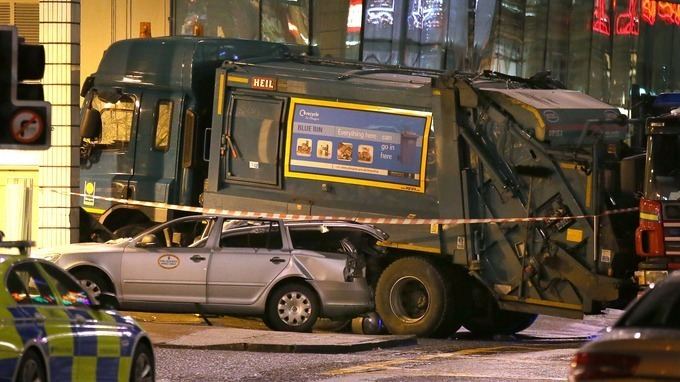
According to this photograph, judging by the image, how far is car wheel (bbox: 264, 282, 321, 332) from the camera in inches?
744

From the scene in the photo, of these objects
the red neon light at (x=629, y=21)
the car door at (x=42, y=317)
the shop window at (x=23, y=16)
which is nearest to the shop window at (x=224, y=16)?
the shop window at (x=23, y=16)

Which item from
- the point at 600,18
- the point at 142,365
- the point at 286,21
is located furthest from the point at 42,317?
the point at 600,18

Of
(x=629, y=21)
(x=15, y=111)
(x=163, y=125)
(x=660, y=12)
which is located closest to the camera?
(x=15, y=111)

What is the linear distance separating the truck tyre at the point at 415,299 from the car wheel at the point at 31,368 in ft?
29.8

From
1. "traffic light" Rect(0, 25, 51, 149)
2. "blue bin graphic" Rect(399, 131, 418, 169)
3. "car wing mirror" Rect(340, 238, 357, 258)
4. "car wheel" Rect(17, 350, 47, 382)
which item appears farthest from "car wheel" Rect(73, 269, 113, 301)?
"car wheel" Rect(17, 350, 47, 382)

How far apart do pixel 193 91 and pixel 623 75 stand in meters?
22.2

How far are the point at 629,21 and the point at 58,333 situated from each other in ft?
103

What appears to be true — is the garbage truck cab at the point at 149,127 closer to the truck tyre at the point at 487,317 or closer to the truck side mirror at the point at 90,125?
the truck side mirror at the point at 90,125

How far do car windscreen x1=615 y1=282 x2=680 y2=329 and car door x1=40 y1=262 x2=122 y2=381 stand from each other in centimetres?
403

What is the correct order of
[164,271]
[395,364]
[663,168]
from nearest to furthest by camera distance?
[395,364] → [663,168] → [164,271]

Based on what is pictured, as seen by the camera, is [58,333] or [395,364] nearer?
[58,333]

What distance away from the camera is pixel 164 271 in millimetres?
19094

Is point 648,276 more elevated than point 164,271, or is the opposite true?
point 648,276

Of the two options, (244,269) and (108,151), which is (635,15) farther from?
(244,269)
